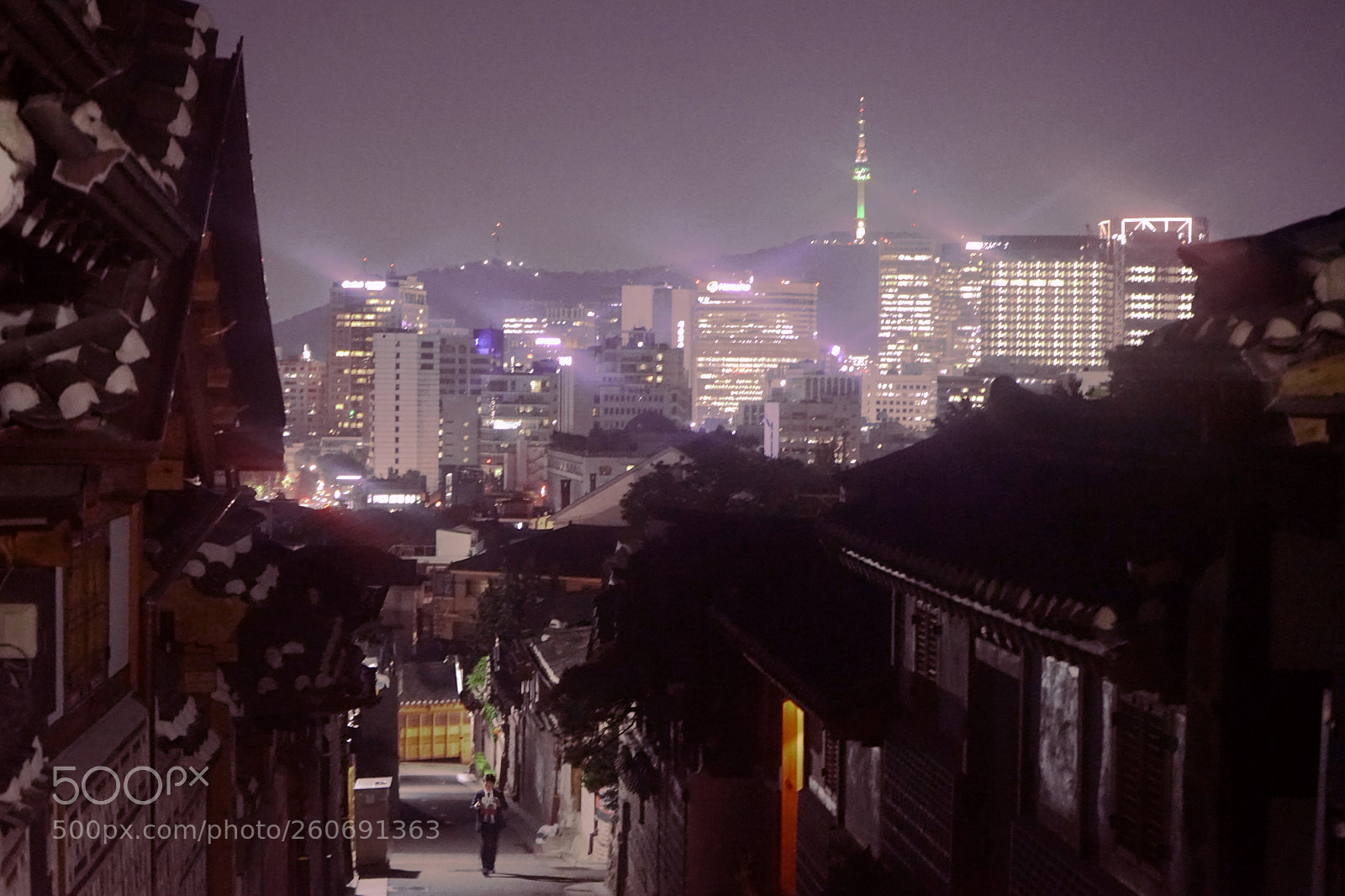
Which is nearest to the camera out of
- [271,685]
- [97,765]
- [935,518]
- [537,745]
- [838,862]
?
[97,765]

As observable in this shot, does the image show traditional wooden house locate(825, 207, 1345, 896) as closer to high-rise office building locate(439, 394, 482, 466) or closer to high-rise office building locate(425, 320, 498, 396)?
high-rise office building locate(439, 394, 482, 466)

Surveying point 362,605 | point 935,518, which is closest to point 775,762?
point 362,605

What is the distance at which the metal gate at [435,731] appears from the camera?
46906 millimetres

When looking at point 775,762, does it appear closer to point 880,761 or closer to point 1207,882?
point 880,761

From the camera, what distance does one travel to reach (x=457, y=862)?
27.6 meters

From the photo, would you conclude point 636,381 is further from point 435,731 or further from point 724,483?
point 724,483

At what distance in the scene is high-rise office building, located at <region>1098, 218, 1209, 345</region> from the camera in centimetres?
10631

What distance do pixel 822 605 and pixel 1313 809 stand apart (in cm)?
964

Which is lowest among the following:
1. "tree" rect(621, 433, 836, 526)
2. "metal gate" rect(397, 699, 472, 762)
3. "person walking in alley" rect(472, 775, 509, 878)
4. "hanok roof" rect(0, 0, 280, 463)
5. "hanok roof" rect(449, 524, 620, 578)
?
"metal gate" rect(397, 699, 472, 762)

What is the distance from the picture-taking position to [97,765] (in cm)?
752

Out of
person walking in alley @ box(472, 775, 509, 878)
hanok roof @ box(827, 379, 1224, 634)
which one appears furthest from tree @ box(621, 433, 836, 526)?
hanok roof @ box(827, 379, 1224, 634)

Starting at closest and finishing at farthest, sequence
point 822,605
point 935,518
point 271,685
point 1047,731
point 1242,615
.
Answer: point 1242,615
point 1047,731
point 935,518
point 271,685
point 822,605

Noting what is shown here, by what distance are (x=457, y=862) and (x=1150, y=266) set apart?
407 ft

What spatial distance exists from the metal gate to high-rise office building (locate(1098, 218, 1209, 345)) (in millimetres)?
60570
